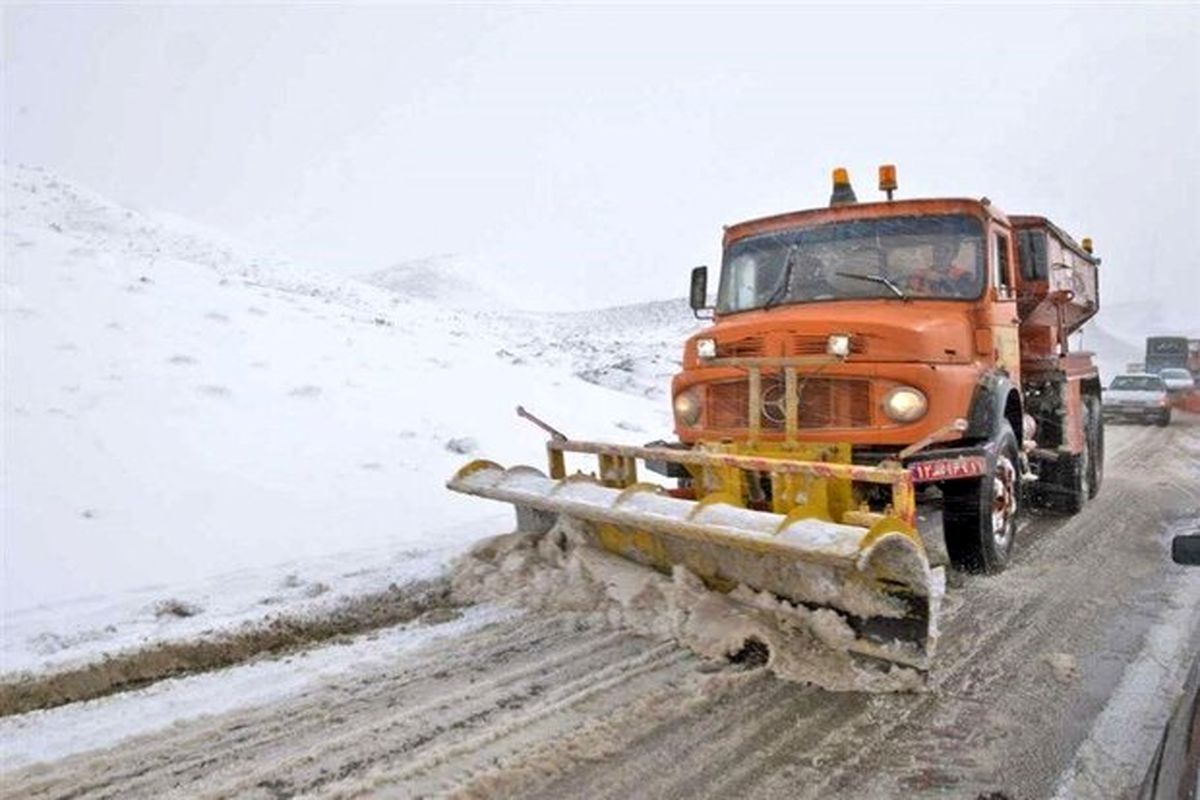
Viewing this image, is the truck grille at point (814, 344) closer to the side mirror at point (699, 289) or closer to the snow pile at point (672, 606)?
the snow pile at point (672, 606)

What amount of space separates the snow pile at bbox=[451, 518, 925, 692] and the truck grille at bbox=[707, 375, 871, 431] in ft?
4.33

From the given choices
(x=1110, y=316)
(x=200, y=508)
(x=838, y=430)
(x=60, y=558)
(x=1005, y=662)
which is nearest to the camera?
(x=1005, y=662)

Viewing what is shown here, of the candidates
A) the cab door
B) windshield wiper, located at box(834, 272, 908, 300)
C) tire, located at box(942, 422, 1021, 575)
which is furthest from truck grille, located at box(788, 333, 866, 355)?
the cab door

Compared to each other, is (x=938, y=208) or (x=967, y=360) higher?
(x=938, y=208)

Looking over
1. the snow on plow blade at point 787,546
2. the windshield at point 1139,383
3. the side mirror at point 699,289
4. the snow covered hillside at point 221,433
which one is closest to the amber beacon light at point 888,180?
the side mirror at point 699,289

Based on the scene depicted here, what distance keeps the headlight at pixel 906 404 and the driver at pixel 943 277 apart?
1084 mm

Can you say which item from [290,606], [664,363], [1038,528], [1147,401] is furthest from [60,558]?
[1147,401]

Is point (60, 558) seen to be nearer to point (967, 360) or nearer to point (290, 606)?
point (290, 606)

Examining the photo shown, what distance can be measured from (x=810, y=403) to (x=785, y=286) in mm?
1229

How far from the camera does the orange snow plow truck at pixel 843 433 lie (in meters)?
4.23

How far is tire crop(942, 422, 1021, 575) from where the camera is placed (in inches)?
225

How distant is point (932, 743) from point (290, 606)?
12.9 ft

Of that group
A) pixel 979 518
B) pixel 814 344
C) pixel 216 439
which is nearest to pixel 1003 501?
pixel 979 518

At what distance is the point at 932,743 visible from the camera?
3664mm
